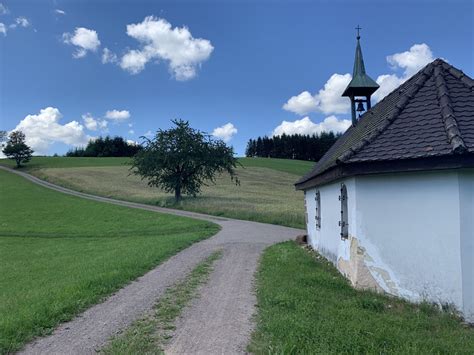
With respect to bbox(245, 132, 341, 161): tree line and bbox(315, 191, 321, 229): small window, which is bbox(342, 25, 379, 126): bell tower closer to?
bbox(315, 191, 321, 229): small window

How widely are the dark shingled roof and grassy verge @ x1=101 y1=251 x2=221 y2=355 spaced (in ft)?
13.6

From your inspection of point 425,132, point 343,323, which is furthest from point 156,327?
point 425,132

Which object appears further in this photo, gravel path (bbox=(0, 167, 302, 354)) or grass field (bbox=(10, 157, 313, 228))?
grass field (bbox=(10, 157, 313, 228))

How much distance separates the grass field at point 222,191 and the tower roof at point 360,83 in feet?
37.2

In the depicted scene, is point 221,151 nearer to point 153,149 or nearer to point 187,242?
point 153,149

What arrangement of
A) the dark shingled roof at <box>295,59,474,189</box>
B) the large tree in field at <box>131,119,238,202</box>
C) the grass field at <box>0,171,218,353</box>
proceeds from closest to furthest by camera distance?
the grass field at <box>0,171,218,353</box>
the dark shingled roof at <box>295,59,474,189</box>
the large tree in field at <box>131,119,238,202</box>

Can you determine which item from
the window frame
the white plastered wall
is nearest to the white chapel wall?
the white plastered wall

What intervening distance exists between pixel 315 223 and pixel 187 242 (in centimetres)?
515

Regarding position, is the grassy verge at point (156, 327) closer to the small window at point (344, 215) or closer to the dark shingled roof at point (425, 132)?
the small window at point (344, 215)

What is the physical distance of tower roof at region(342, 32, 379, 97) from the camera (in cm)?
1473

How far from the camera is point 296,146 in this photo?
123 meters

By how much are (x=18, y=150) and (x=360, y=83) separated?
271 feet

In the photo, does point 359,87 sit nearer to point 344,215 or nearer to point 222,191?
point 344,215

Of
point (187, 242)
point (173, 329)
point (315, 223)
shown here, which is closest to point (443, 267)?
point (173, 329)
